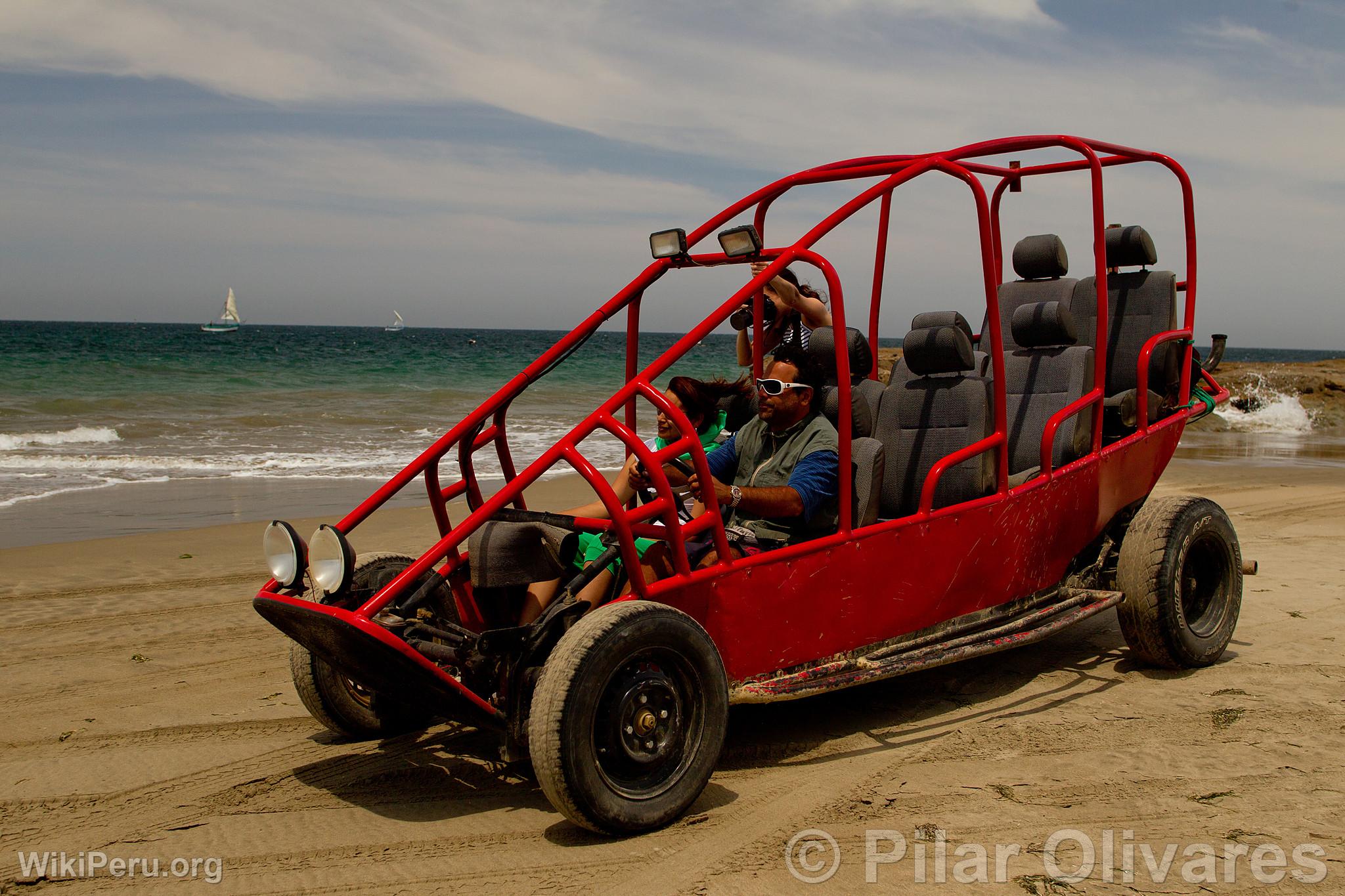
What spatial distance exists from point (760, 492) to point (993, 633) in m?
1.31

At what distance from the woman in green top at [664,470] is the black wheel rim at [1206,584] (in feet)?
7.60

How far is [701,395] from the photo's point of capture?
16.8ft

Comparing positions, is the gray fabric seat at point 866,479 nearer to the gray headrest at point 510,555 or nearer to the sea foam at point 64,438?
the gray headrest at point 510,555

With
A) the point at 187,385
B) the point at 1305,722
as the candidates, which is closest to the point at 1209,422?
the point at 1305,722

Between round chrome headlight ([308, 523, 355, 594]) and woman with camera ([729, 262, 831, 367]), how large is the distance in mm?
2573

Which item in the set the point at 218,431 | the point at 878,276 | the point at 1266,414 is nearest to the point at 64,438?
the point at 218,431

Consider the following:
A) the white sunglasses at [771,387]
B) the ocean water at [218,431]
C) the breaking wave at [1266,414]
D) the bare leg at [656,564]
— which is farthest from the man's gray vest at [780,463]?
the breaking wave at [1266,414]

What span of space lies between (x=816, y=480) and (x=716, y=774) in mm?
1148

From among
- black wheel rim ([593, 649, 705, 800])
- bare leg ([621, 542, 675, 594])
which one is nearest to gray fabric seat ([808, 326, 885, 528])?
bare leg ([621, 542, 675, 594])

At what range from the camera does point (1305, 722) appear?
4.42 meters

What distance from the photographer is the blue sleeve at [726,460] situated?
4805 millimetres

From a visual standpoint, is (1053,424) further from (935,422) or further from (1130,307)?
(1130,307)

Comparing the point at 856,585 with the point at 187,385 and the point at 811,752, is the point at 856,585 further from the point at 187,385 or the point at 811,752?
the point at 187,385

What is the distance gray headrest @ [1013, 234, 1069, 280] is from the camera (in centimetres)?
621
